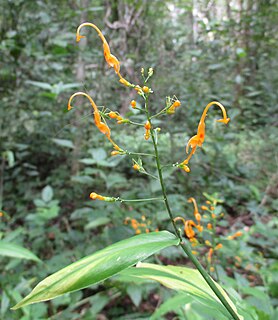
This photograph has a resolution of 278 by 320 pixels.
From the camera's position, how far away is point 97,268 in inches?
22.9

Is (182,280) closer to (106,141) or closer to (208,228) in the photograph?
(208,228)

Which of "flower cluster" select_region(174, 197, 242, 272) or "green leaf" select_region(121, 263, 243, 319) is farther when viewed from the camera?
"flower cluster" select_region(174, 197, 242, 272)

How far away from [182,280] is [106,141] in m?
2.01

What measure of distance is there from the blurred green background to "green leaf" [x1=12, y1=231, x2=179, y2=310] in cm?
129

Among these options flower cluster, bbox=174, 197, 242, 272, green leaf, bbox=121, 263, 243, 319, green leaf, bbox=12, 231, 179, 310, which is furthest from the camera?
flower cluster, bbox=174, 197, 242, 272

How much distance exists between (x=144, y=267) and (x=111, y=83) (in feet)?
9.18

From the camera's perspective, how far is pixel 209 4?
4219mm

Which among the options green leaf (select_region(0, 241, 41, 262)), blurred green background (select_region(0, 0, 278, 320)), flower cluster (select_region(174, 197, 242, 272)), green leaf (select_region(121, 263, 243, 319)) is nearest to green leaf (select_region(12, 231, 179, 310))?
green leaf (select_region(121, 263, 243, 319))

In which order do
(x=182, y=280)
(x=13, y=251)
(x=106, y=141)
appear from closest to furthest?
(x=182, y=280) < (x=13, y=251) < (x=106, y=141)

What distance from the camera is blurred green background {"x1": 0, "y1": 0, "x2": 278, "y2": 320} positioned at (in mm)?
2129

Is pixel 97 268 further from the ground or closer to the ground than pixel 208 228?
further from the ground

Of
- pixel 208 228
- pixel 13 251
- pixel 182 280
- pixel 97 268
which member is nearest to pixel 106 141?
pixel 208 228

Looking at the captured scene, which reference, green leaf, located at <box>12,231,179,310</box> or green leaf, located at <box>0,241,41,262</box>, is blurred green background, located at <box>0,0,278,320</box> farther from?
green leaf, located at <box>12,231,179,310</box>

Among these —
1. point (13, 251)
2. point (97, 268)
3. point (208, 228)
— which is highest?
point (97, 268)
